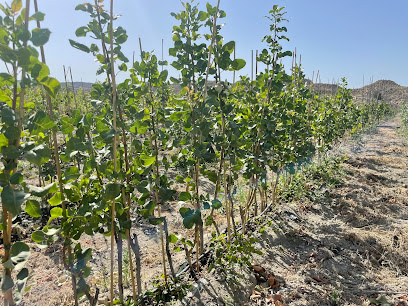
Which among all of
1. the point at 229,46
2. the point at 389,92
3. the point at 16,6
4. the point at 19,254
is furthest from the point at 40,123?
the point at 389,92

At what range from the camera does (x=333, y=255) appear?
3525mm

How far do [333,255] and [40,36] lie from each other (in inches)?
151

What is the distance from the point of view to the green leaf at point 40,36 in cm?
116

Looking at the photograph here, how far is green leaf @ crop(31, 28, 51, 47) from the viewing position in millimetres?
1160

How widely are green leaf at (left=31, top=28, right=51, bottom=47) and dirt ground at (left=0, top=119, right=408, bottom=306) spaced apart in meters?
1.94

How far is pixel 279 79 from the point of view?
10.7 feet

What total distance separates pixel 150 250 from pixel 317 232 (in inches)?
97.2

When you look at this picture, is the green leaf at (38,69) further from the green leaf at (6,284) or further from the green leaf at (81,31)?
the green leaf at (6,284)

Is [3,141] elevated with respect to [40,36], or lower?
lower

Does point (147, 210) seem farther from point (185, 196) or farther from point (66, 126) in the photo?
point (66, 126)

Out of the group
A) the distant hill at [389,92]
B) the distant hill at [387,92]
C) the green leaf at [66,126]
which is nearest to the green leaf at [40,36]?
the green leaf at [66,126]

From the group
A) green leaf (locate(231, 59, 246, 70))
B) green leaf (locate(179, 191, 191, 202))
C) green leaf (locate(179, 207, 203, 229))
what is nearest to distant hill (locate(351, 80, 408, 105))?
green leaf (locate(231, 59, 246, 70))

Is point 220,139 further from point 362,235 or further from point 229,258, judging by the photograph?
point 362,235

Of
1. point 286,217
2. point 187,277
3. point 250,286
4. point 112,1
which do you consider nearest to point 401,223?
point 286,217
